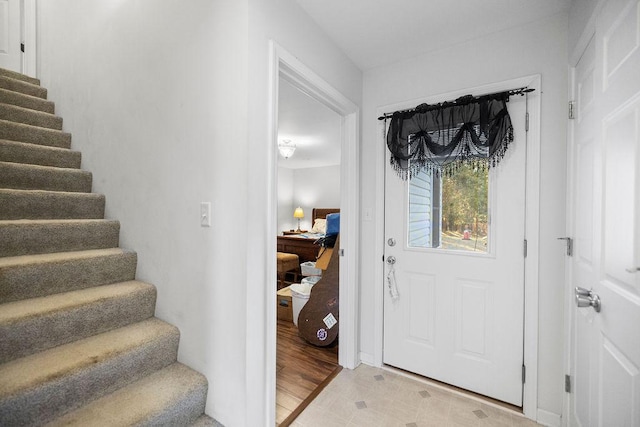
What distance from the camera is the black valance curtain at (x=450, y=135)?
1748 millimetres

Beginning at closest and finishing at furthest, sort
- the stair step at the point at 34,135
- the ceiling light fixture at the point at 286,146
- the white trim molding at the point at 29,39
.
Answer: the stair step at the point at 34,135 < the white trim molding at the point at 29,39 < the ceiling light fixture at the point at 286,146

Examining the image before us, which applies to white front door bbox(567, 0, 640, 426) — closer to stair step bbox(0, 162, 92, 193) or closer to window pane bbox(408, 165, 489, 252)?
window pane bbox(408, 165, 489, 252)

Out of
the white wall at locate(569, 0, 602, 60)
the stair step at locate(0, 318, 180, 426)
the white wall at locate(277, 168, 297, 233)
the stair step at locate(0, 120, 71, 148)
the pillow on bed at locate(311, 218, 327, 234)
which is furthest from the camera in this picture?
the white wall at locate(277, 168, 297, 233)

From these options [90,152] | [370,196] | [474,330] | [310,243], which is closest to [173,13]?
[90,152]

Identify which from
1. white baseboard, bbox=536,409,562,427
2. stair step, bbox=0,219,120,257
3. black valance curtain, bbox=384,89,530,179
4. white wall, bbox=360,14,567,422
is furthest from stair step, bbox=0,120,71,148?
white baseboard, bbox=536,409,562,427

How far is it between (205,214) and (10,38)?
10.7 ft

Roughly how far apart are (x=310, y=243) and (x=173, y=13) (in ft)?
13.0

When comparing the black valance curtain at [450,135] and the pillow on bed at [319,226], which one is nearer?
the black valance curtain at [450,135]

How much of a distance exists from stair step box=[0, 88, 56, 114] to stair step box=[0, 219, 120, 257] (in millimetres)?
1329

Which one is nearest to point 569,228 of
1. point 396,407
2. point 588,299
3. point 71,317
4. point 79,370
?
point 588,299

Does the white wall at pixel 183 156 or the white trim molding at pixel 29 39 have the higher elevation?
the white trim molding at pixel 29 39

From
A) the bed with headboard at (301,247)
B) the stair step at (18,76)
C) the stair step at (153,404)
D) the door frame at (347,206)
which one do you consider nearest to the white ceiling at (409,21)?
the door frame at (347,206)

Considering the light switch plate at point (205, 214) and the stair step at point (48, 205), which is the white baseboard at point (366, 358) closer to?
the light switch plate at point (205, 214)

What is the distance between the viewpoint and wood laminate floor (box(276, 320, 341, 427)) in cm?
177
